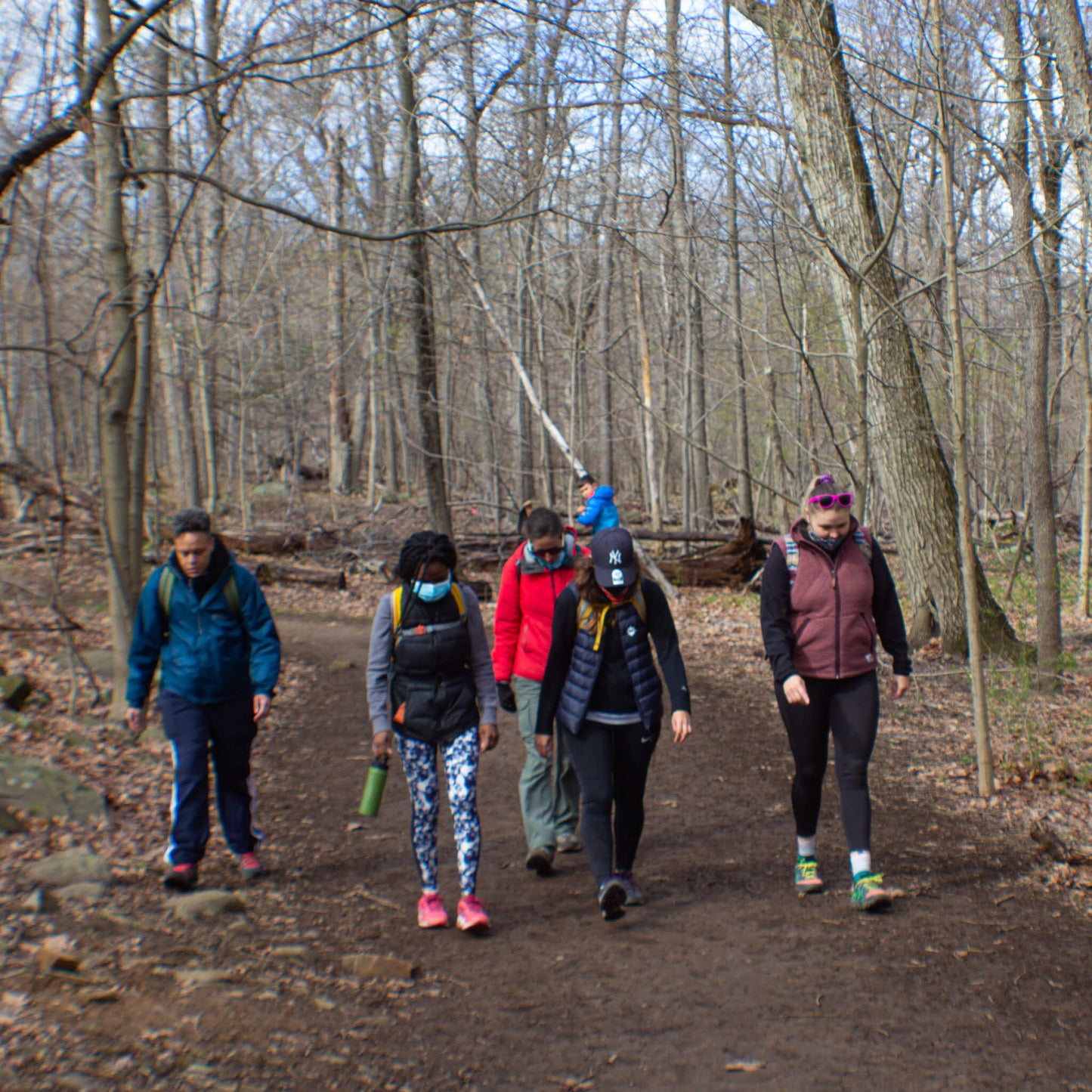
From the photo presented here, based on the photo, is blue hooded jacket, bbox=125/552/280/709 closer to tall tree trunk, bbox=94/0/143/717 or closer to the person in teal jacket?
tall tree trunk, bbox=94/0/143/717

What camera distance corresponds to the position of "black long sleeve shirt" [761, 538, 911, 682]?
4695 mm

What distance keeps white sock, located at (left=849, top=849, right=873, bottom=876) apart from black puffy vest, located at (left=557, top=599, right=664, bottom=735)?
111cm

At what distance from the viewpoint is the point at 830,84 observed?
24.8ft

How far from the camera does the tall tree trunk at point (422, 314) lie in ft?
42.8

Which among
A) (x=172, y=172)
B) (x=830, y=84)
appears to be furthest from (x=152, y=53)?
(x=830, y=84)

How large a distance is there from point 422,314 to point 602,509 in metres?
6.80

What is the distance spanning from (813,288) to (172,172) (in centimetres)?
1018

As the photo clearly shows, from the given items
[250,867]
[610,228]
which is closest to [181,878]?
[250,867]

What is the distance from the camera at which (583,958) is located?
424 centimetres

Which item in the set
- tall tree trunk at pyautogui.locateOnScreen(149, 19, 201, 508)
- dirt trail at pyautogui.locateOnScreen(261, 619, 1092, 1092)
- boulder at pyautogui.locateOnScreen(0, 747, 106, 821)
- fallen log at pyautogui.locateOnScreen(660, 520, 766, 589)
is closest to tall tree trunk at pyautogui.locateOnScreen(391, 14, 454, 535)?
tall tree trunk at pyautogui.locateOnScreen(149, 19, 201, 508)

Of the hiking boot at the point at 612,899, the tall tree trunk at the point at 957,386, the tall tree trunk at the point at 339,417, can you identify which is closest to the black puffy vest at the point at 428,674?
the hiking boot at the point at 612,899

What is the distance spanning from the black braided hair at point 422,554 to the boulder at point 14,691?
200 inches

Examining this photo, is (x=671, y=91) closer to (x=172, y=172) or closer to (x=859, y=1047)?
(x=172, y=172)

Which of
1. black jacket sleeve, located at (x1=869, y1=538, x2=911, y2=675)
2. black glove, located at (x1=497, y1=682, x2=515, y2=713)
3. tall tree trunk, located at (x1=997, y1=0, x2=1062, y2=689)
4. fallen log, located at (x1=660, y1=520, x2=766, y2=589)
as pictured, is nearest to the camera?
black jacket sleeve, located at (x1=869, y1=538, x2=911, y2=675)
